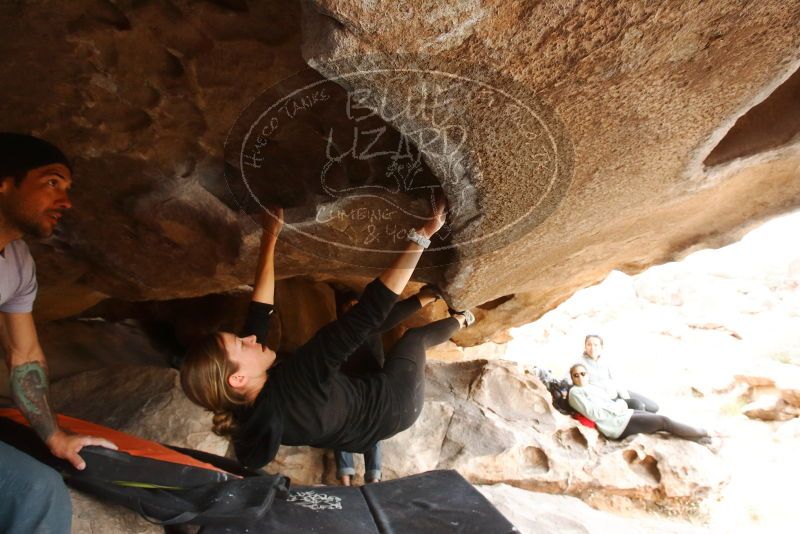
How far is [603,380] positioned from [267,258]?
3156 mm

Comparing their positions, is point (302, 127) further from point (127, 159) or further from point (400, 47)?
point (400, 47)

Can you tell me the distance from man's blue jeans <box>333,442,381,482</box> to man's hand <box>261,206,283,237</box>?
1366 millimetres

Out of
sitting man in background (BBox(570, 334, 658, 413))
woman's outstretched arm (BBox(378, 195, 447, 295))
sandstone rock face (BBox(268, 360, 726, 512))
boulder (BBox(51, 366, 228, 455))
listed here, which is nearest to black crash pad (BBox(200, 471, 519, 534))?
woman's outstretched arm (BBox(378, 195, 447, 295))

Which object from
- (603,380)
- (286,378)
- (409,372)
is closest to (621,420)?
(603,380)

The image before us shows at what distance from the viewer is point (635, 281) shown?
11523 millimetres

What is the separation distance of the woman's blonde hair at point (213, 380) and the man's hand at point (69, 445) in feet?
1.00

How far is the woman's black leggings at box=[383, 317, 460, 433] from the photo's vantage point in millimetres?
2090

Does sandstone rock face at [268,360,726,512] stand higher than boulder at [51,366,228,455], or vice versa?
sandstone rock face at [268,360,726,512]

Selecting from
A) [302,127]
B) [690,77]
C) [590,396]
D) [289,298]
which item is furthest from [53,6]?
[590,396]

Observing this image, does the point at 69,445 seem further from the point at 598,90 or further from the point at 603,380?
the point at 603,380

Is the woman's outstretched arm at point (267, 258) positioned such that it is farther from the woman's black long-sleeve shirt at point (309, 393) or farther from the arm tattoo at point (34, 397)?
the arm tattoo at point (34, 397)

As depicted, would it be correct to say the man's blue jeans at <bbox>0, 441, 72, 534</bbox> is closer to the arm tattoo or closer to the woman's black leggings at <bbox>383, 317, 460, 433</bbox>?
the arm tattoo

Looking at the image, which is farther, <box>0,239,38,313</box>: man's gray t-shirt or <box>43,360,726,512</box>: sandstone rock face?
<box>43,360,726,512</box>: sandstone rock face

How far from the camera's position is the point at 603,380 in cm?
415
